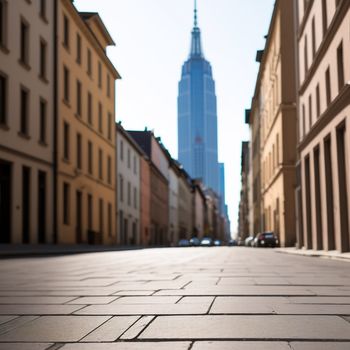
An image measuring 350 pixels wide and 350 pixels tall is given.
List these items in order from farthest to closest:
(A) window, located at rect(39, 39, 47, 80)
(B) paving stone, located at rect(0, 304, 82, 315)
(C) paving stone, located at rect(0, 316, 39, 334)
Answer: (A) window, located at rect(39, 39, 47, 80) → (B) paving stone, located at rect(0, 304, 82, 315) → (C) paving stone, located at rect(0, 316, 39, 334)

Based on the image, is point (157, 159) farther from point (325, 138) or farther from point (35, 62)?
point (325, 138)

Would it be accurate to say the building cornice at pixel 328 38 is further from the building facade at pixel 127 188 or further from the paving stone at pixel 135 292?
the building facade at pixel 127 188

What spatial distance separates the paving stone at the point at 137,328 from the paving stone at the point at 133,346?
288 millimetres

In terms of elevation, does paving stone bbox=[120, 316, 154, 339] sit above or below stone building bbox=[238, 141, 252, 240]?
below

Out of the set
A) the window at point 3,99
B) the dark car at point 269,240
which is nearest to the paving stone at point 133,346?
the window at point 3,99

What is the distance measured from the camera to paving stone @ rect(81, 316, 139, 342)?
438 cm

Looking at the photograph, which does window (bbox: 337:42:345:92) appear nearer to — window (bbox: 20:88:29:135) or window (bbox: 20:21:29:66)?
window (bbox: 20:88:29:135)

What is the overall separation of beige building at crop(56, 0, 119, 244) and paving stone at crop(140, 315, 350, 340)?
91.6 feet

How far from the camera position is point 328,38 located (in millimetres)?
22219

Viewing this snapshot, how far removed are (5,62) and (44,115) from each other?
589 cm

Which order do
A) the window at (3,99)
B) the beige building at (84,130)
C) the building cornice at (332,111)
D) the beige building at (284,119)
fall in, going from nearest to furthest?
the building cornice at (332,111) < the window at (3,99) < the beige building at (84,130) < the beige building at (284,119)

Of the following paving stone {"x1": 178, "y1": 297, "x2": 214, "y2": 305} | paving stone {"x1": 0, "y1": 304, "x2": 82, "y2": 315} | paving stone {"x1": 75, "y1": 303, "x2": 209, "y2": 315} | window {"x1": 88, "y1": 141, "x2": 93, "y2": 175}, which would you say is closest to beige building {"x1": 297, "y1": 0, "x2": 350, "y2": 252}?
paving stone {"x1": 178, "y1": 297, "x2": 214, "y2": 305}

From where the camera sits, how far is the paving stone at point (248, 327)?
14.5ft

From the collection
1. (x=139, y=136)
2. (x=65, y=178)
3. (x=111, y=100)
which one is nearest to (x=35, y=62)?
(x=65, y=178)
